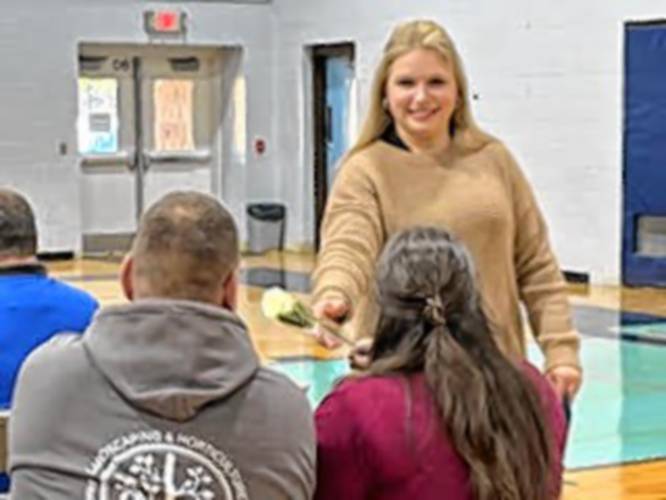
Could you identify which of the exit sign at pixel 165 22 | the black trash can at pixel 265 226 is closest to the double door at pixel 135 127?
the exit sign at pixel 165 22

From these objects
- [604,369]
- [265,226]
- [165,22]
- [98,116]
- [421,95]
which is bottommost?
[604,369]

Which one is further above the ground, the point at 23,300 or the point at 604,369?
the point at 23,300

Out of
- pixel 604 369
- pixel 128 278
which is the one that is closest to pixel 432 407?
→ pixel 128 278

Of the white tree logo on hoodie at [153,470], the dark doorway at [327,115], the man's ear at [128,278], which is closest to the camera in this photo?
the white tree logo on hoodie at [153,470]

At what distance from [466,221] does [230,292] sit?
2.77ft

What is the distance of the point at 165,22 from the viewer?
625 inches

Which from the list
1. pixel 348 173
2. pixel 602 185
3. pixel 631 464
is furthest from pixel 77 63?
pixel 348 173

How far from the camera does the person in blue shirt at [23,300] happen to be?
305 centimetres

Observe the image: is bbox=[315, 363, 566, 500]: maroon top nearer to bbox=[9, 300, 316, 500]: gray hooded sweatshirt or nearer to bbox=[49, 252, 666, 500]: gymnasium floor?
bbox=[9, 300, 316, 500]: gray hooded sweatshirt

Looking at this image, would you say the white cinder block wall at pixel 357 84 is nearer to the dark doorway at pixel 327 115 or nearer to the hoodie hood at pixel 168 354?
the dark doorway at pixel 327 115

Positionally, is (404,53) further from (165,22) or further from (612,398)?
(165,22)

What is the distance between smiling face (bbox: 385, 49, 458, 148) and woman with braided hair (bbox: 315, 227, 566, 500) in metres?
0.65

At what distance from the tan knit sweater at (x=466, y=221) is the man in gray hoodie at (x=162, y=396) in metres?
0.68

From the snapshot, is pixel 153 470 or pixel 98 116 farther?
pixel 98 116
